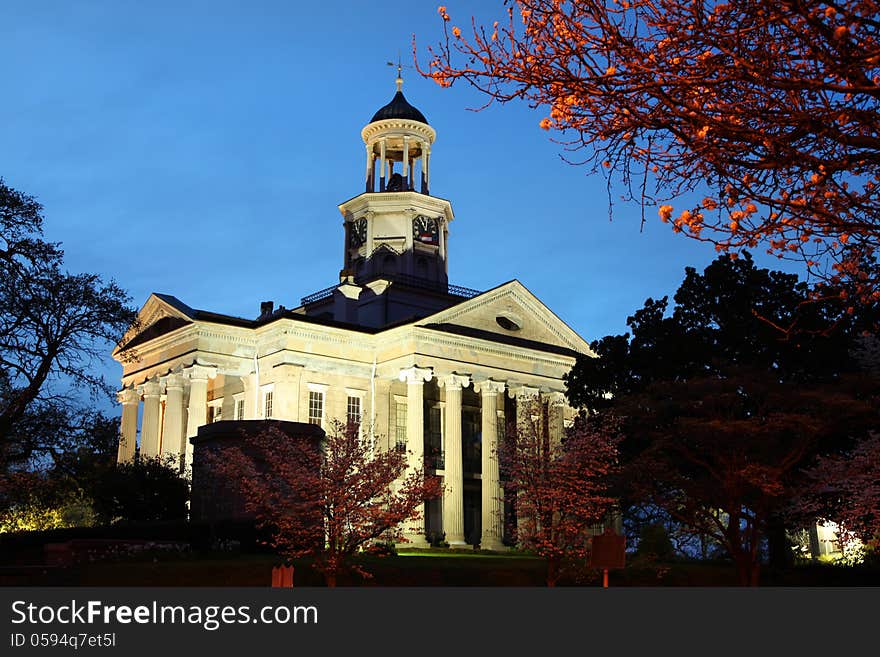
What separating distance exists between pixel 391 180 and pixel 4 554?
140ft

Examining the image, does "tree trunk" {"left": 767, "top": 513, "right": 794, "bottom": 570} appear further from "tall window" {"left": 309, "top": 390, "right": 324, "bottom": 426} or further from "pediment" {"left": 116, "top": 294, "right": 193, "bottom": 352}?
"pediment" {"left": 116, "top": 294, "right": 193, "bottom": 352}

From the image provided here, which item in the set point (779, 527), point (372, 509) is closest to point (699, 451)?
point (779, 527)

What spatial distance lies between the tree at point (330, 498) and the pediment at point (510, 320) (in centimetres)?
2417

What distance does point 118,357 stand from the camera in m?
55.1

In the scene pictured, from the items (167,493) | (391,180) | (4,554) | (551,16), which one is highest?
(391,180)

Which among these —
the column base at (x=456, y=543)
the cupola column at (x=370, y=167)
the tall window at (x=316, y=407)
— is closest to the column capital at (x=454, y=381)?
the tall window at (x=316, y=407)

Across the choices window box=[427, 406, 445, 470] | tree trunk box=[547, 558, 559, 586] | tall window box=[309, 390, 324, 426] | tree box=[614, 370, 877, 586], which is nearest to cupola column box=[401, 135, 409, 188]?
window box=[427, 406, 445, 470]

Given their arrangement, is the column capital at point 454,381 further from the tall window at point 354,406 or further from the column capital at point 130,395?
the column capital at point 130,395

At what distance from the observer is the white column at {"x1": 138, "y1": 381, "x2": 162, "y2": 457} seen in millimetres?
56344

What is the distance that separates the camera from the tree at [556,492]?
32.8 metres

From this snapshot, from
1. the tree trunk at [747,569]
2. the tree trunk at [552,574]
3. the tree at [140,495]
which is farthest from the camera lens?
the tree at [140,495]

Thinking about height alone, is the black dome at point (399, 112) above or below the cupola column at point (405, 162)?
above

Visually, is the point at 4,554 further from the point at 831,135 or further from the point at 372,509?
the point at 831,135

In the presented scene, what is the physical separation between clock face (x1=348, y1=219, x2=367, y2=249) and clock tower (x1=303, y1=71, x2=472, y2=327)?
0.07 meters
